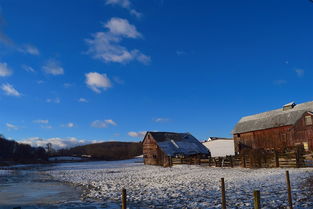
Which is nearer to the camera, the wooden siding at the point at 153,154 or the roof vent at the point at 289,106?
the wooden siding at the point at 153,154

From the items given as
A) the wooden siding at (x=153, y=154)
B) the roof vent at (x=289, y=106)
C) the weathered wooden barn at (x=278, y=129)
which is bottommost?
the wooden siding at (x=153, y=154)

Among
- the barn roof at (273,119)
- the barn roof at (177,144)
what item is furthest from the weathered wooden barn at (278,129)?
the barn roof at (177,144)

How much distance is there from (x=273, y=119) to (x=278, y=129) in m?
2.52

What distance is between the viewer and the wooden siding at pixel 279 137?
43406 millimetres

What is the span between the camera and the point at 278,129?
47.8 meters

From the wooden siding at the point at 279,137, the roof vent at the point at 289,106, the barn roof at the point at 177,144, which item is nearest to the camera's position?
the wooden siding at the point at 279,137

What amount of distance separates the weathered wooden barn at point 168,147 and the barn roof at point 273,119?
966cm

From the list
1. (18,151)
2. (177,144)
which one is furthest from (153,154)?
(18,151)

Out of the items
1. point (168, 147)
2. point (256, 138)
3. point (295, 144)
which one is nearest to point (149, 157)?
point (168, 147)

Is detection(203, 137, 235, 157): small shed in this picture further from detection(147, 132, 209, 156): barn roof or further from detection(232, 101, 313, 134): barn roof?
detection(147, 132, 209, 156): barn roof

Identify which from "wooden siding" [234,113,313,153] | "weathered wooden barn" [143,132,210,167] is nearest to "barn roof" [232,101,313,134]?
"wooden siding" [234,113,313,153]

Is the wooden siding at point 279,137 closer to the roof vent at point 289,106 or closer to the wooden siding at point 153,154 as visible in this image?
the roof vent at point 289,106

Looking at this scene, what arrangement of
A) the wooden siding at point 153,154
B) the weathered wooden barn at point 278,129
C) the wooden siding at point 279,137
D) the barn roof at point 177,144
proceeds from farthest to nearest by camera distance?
the barn roof at point 177,144 → the wooden siding at point 153,154 → the weathered wooden barn at point 278,129 → the wooden siding at point 279,137

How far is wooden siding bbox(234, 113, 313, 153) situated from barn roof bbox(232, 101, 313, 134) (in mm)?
772
